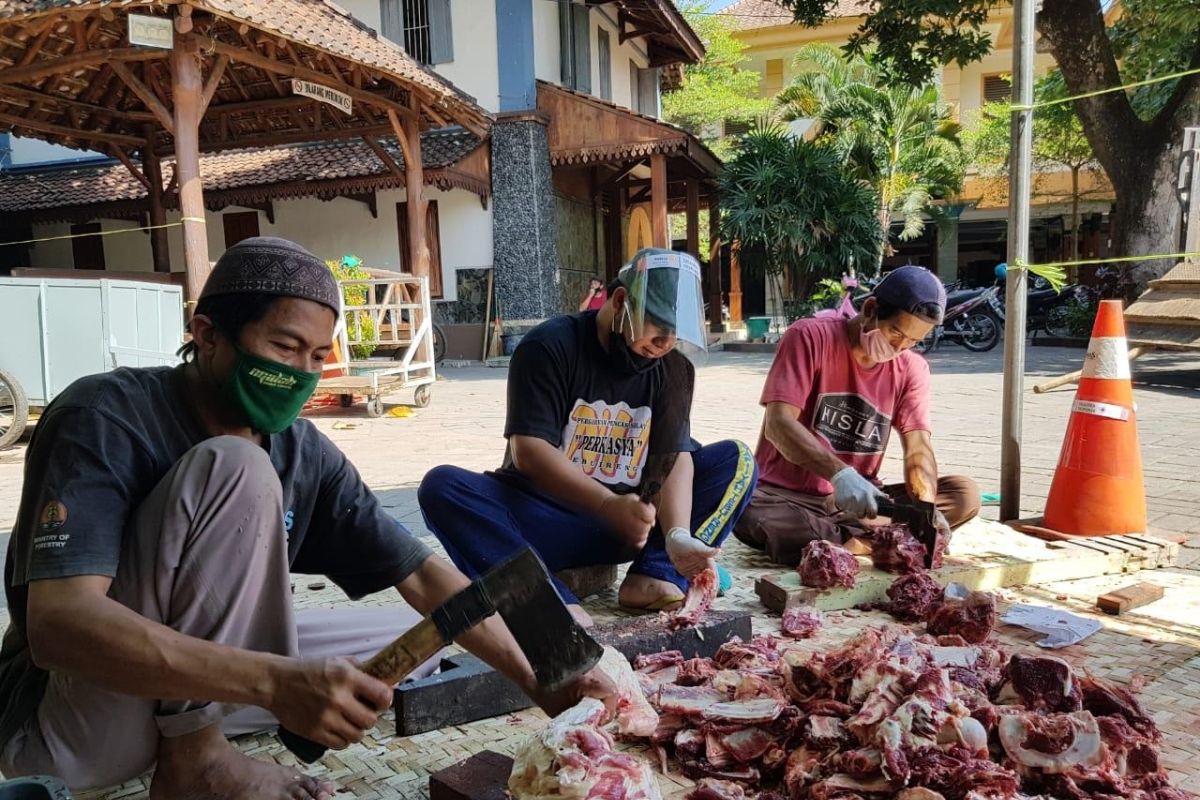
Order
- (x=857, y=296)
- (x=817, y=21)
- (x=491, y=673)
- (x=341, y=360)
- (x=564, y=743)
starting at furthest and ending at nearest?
(x=857, y=296), (x=817, y=21), (x=341, y=360), (x=491, y=673), (x=564, y=743)

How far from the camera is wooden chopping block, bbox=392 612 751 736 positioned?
2.16 m

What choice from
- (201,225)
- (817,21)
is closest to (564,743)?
(201,225)

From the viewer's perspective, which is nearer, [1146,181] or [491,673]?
[491,673]

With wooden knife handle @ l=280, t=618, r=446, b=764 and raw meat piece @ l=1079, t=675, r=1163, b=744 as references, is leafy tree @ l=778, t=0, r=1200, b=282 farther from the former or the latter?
wooden knife handle @ l=280, t=618, r=446, b=764

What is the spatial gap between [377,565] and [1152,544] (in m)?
3.16

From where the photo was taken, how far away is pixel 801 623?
2.81 m

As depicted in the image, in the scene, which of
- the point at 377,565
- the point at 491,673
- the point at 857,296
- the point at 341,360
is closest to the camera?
the point at 377,565

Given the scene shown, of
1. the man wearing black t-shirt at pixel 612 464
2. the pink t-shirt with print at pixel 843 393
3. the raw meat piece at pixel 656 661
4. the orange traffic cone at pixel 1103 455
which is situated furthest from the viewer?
the orange traffic cone at pixel 1103 455

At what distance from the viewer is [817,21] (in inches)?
439

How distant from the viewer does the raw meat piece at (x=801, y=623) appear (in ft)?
9.16

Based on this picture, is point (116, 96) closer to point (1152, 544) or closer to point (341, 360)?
point (341, 360)

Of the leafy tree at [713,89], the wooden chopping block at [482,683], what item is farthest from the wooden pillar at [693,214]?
the wooden chopping block at [482,683]

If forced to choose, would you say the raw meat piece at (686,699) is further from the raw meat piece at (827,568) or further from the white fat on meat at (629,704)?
the raw meat piece at (827,568)

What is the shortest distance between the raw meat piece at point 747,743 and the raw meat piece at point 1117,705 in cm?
77
